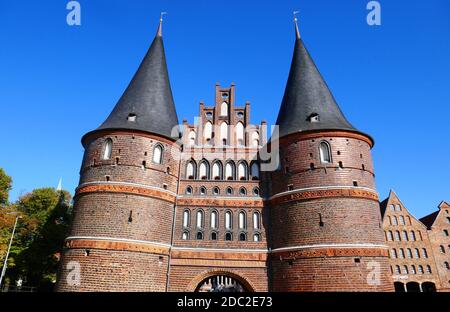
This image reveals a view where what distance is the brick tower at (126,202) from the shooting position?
52.2 ft

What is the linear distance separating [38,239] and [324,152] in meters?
26.0

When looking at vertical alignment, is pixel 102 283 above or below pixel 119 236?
below

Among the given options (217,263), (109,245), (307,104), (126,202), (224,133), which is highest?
(307,104)

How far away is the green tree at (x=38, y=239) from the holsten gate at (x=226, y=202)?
13.5 m

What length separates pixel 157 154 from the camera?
62.4 ft

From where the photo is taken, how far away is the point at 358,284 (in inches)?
598

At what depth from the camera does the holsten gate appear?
15914 millimetres

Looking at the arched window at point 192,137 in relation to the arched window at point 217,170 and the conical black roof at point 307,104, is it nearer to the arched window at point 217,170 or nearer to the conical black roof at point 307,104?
the arched window at point 217,170

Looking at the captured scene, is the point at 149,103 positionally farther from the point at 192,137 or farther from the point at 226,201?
the point at 226,201

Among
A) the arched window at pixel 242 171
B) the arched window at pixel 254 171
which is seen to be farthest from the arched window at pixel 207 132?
the arched window at pixel 254 171

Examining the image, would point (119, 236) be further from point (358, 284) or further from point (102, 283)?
point (358, 284)

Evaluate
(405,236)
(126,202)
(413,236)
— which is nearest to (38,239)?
(126,202)
